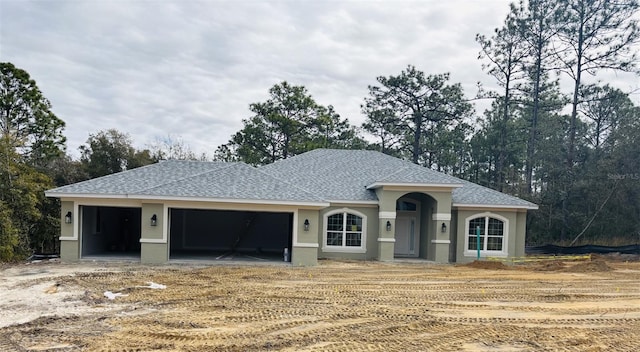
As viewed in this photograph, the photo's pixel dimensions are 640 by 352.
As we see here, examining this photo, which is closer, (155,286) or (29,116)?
(155,286)

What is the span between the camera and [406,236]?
20.7m

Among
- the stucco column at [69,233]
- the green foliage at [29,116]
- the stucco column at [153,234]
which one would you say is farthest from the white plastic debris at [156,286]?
the green foliage at [29,116]

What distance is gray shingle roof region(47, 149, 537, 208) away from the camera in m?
15.9

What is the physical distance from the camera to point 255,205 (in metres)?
16.0

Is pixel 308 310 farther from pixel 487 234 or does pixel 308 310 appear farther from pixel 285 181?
pixel 487 234

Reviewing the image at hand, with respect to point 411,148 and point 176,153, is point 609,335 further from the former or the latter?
point 176,153

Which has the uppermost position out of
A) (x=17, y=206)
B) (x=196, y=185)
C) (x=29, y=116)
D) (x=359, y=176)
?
(x=29, y=116)

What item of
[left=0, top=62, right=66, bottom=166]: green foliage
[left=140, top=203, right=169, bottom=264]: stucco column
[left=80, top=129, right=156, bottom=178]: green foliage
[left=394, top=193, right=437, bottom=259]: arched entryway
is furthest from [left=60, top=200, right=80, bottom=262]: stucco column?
[left=394, top=193, right=437, bottom=259]: arched entryway

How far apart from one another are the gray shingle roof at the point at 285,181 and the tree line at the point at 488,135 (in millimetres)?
3460

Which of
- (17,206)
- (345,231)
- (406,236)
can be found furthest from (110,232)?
(406,236)

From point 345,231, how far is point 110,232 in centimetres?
992

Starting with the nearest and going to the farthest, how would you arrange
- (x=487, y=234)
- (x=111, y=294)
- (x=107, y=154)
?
(x=111, y=294), (x=487, y=234), (x=107, y=154)

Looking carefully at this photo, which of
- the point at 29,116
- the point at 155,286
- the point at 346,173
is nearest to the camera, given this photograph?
the point at 155,286

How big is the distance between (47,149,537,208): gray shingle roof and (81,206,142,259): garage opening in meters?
1.82
